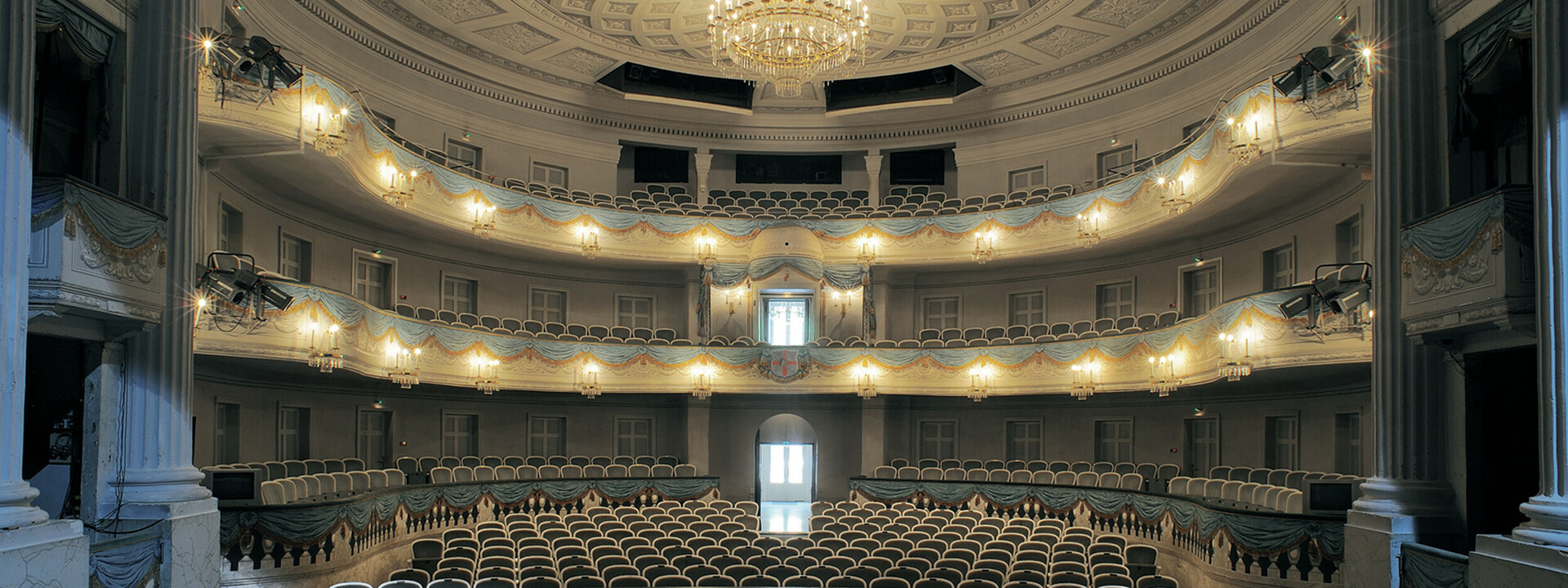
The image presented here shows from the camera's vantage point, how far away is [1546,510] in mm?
7672

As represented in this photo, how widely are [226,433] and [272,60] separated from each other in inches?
302

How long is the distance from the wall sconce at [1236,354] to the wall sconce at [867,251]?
10.3 metres

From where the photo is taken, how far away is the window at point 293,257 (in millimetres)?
19625

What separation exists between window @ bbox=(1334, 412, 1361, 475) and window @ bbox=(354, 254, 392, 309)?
62.5 ft

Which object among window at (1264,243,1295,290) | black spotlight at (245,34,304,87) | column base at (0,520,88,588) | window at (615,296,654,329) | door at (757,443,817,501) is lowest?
door at (757,443,817,501)

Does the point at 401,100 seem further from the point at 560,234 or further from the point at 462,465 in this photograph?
the point at 462,465

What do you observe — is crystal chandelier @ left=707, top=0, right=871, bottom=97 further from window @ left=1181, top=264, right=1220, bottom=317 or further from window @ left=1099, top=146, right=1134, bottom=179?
window @ left=1099, top=146, right=1134, bottom=179

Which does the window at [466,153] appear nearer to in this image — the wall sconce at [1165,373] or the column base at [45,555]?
the wall sconce at [1165,373]

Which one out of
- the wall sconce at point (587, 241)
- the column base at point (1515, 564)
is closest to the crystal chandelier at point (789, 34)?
the wall sconce at point (587, 241)

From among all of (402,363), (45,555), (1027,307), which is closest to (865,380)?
(1027,307)

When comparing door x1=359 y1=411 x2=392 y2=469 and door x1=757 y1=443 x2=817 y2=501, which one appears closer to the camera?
door x1=359 y1=411 x2=392 y2=469

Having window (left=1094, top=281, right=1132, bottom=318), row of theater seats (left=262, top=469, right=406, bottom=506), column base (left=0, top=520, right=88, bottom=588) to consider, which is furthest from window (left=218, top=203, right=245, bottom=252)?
window (left=1094, top=281, right=1132, bottom=318)

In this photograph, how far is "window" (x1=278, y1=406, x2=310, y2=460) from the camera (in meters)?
20.0

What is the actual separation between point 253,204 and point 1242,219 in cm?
1829
